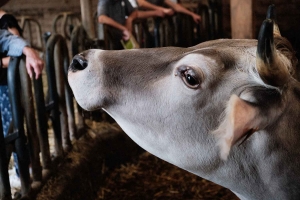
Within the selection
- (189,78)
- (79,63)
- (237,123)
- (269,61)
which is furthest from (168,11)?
(237,123)

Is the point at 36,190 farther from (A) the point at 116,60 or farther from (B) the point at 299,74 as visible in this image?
(B) the point at 299,74

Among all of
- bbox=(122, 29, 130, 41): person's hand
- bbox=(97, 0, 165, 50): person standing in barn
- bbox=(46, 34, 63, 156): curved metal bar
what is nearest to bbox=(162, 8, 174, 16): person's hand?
bbox=(97, 0, 165, 50): person standing in barn

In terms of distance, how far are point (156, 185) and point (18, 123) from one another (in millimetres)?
1451

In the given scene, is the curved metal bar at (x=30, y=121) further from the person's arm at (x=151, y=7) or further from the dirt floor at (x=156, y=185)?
the person's arm at (x=151, y=7)

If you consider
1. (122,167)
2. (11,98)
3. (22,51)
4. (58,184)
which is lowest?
(122,167)

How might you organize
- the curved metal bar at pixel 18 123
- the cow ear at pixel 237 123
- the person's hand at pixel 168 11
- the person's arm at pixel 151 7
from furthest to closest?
1. the person's hand at pixel 168 11
2. the person's arm at pixel 151 7
3. the curved metal bar at pixel 18 123
4. the cow ear at pixel 237 123

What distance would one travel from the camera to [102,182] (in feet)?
13.4

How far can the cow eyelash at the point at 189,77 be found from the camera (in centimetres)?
176

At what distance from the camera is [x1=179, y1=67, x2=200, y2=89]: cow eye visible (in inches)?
69.3

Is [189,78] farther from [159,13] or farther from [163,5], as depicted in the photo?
[163,5]

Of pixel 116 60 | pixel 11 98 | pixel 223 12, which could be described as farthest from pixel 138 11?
pixel 223 12

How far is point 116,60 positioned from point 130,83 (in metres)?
0.11

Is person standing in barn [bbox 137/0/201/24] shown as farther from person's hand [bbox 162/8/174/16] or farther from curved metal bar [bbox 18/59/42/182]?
curved metal bar [bbox 18/59/42/182]

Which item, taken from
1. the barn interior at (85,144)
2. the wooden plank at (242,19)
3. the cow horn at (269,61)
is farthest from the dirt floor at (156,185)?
the cow horn at (269,61)
